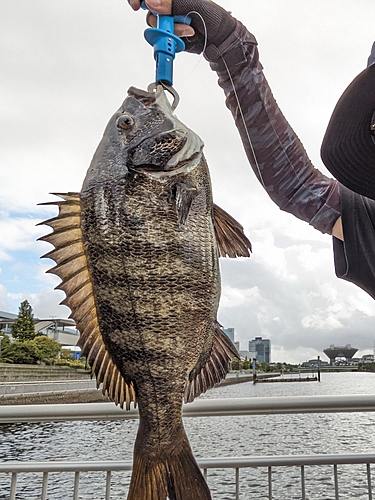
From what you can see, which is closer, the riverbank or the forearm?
the forearm

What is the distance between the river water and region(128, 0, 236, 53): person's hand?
31.5 feet

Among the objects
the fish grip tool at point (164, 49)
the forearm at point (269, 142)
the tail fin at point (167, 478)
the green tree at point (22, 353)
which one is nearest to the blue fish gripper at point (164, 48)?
the fish grip tool at point (164, 49)

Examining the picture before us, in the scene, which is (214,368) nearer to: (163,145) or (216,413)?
(163,145)

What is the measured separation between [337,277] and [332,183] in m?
0.40

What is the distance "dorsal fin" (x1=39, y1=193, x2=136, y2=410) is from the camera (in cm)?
103

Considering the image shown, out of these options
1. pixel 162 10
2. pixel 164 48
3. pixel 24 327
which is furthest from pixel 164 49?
pixel 24 327

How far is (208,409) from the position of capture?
1.91m

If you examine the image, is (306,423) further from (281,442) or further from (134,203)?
(134,203)

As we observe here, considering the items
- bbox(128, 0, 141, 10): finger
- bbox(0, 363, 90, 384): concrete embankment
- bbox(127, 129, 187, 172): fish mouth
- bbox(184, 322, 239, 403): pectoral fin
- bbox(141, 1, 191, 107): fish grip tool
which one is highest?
bbox(128, 0, 141, 10): finger

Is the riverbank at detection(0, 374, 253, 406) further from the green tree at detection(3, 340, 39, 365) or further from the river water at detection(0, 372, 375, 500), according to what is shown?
the green tree at detection(3, 340, 39, 365)

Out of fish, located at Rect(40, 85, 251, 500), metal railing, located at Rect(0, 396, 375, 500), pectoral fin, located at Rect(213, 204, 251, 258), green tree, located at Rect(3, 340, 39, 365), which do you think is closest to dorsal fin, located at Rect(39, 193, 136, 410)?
fish, located at Rect(40, 85, 251, 500)

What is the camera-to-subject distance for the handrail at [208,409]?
188cm

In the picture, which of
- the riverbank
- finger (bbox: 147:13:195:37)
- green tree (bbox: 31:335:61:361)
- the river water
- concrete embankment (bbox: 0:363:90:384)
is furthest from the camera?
green tree (bbox: 31:335:61:361)

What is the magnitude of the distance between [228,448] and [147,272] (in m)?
19.6
